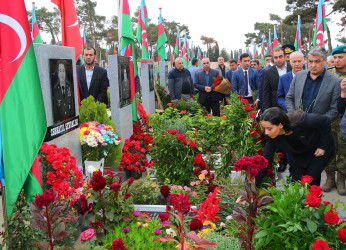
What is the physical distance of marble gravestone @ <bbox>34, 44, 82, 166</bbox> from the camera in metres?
3.53

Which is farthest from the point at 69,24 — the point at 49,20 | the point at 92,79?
the point at 49,20

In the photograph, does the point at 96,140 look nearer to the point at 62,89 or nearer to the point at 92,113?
the point at 92,113

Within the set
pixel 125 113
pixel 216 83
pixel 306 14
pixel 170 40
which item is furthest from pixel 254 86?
pixel 170 40

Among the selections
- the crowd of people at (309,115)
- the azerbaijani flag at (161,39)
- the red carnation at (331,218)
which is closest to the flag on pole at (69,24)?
the crowd of people at (309,115)

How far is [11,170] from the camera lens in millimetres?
2748

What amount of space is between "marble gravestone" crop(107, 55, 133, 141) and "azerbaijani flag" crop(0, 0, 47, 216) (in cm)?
273

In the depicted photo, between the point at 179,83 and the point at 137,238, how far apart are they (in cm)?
645

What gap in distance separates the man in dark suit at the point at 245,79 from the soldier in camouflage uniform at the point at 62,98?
465cm

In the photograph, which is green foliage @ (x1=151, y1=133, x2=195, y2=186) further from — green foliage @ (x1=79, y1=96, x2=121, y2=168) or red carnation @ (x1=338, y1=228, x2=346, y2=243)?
red carnation @ (x1=338, y1=228, x2=346, y2=243)

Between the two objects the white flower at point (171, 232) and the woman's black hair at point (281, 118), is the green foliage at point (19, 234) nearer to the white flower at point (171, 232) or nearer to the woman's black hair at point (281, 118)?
the white flower at point (171, 232)

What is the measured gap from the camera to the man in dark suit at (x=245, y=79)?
26.0 feet

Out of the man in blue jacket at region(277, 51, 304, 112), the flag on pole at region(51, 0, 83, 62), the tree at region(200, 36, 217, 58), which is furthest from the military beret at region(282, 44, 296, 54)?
the tree at region(200, 36, 217, 58)

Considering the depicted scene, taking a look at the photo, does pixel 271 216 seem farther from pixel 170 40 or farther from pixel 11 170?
pixel 170 40

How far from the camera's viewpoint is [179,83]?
8.73 meters
